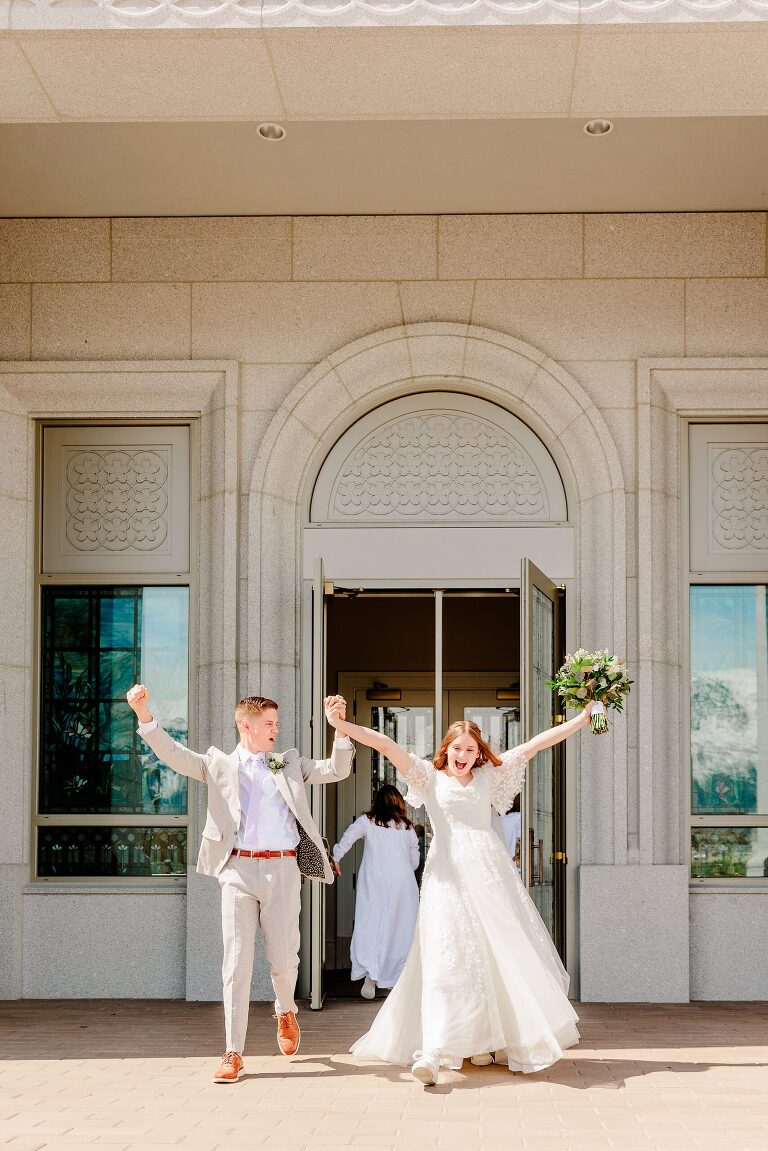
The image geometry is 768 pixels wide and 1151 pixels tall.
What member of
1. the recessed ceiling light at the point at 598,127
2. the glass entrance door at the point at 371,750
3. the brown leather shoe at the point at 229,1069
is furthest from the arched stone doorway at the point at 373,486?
the glass entrance door at the point at 371,750

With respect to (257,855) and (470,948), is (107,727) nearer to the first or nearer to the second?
(257,855)

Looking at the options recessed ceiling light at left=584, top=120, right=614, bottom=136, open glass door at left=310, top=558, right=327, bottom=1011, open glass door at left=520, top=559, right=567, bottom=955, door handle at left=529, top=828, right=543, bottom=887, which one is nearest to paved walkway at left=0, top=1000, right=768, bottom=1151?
open glass door at left=310, top=558, right=327, bottom=1011

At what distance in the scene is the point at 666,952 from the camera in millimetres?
9836

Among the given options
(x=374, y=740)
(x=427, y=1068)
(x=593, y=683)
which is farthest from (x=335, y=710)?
(x=427, y=1068)

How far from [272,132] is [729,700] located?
5.21 metres

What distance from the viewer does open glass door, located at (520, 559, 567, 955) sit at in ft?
30.1

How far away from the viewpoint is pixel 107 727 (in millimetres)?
10594

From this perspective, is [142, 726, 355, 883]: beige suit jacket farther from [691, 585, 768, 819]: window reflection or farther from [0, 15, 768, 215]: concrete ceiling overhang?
[691, 585, 768, 819]: window reflection

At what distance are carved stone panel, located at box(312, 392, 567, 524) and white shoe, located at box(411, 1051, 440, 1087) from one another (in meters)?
4.67

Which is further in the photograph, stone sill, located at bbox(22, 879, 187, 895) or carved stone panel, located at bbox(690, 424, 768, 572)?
carved stone panel, located at bbox(690, 424, 768, 572)

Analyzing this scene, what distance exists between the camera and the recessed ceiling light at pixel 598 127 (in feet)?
30.1

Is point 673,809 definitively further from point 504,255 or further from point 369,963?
point 504,255

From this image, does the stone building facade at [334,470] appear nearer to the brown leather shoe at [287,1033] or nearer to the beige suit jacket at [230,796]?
the beige suit jacket at [230,796]

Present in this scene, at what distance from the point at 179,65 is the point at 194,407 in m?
3.29
